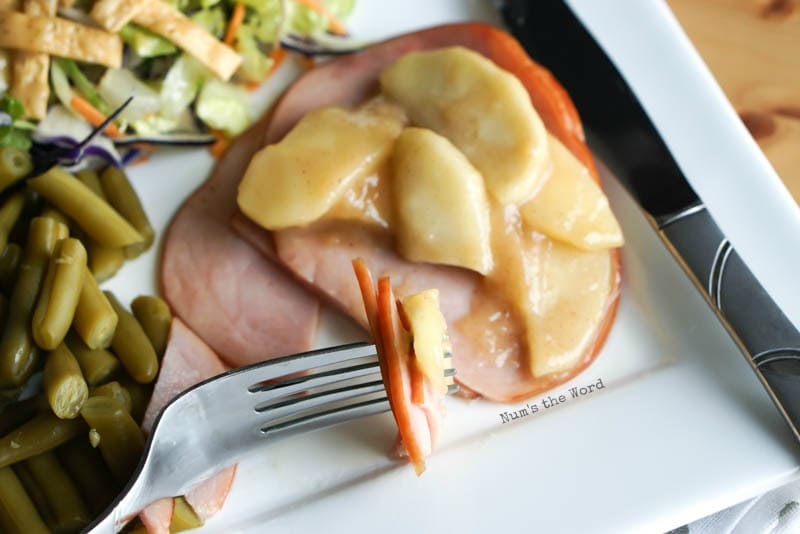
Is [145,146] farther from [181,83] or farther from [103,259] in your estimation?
[103,259]

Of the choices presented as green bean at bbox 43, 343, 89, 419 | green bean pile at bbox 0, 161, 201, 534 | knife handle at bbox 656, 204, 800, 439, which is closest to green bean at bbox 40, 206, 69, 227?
green bean pile at bbox 0, 161, 201, 534

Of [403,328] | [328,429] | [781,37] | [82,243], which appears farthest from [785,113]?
[82,243]

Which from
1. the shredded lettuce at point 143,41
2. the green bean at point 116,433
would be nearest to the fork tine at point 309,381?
the green bean at point 116,433

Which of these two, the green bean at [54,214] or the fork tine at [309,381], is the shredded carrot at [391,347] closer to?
the fork tine at [309,381]

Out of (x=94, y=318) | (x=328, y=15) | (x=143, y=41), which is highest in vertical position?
(x=328, y=15)

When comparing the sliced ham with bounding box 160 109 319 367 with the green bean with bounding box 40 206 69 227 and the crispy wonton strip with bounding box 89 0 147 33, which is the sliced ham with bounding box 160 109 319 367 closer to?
the green bean with bounding box 40 206 69 227

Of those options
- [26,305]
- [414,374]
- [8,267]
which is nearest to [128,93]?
[8,267]
